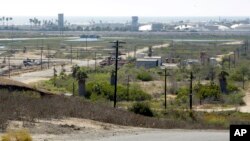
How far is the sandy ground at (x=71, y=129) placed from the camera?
2073cm

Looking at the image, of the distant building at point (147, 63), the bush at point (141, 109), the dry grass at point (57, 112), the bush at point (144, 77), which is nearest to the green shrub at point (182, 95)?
the bush at point (144, 77)

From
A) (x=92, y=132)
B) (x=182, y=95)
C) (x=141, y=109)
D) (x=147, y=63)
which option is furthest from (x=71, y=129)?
(x=147, y=63)

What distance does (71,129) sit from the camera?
886 inches

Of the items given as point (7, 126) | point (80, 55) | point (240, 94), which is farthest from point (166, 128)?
point (80, 55)

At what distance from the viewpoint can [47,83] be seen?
67625mm

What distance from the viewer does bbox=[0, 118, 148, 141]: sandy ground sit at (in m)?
20.7

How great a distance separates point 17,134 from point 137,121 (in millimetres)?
11526

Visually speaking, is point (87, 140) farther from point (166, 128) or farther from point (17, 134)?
point (166, 128)

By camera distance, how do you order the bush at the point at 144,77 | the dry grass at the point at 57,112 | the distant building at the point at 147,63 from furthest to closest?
the distant building at the point at 147,63, the bush at the point at 144,77, the dry grass at the point at 57,112

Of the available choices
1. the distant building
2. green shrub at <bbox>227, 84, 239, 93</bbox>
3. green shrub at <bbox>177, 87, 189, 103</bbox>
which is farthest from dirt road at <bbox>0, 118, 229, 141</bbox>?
the distant building

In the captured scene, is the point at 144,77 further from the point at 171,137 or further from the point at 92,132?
the point at 171,137

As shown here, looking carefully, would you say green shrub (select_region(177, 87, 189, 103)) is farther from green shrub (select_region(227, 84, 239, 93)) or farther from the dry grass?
the dry grass

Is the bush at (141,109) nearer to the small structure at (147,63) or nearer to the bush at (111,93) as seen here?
the bush at (111,93)

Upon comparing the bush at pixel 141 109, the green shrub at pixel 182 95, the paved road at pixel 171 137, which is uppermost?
the paved road at pixel 171 137
